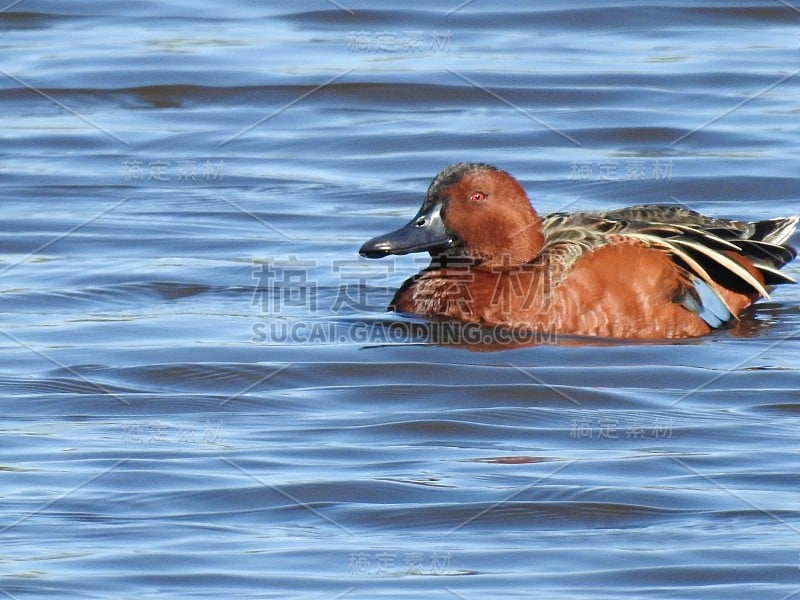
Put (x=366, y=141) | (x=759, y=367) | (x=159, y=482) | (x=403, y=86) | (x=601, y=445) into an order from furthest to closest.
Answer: (x=403, y=86)
(x=366, y=141)
(x=759, y=367)
(x=601, y=445)
(x=159, y=482)

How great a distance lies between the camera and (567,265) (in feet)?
27.8

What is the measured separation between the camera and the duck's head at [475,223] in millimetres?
8695

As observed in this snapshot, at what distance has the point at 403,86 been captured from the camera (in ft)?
46.0

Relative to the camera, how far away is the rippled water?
18.3 feet

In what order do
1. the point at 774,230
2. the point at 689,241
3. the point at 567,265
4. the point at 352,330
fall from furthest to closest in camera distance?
1. the point at 774,230
2. the point at 689,241
3. the point at 352,330
4. the point at 567,265

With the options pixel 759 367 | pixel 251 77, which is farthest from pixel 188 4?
pixel 759 367

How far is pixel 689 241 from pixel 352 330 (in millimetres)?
1848

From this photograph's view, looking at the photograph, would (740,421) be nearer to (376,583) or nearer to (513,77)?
Answer: (376,583)

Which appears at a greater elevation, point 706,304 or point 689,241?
point 689,241

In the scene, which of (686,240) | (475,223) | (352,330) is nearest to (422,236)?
(475,223)

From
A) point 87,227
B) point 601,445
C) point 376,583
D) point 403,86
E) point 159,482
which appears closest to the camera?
point 376,583

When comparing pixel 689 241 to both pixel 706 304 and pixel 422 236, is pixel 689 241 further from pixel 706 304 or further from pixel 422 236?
pixel 422 236

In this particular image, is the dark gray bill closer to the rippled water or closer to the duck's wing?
the rippled water

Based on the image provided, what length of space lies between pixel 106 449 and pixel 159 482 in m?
0.45
